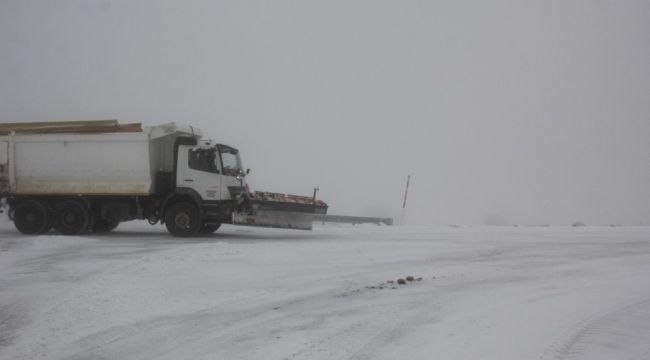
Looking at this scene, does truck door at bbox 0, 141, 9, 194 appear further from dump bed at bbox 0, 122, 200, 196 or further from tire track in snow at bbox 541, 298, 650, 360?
tire track in snow at bbox 541, 298, 650, 360

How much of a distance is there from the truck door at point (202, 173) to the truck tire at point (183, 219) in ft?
1.79

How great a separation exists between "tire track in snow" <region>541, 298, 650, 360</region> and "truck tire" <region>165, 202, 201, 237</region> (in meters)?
10.8

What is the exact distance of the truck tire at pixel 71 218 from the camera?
14852 millimetres

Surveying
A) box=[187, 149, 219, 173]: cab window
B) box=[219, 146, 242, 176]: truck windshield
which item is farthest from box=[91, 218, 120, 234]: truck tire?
box=[219, 146, 242, 176]: truck windshield

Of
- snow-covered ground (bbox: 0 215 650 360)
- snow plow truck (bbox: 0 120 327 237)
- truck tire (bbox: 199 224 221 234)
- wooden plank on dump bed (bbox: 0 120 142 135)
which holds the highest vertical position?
wooden plank on dump bed (bbox: 0 120 142 135)

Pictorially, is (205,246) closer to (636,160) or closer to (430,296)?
(430,296)

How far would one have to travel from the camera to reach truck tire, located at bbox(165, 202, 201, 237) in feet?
47.9

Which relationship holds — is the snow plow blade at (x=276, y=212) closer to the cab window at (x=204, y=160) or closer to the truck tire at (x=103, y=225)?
the cab window at (x=204, y=160)

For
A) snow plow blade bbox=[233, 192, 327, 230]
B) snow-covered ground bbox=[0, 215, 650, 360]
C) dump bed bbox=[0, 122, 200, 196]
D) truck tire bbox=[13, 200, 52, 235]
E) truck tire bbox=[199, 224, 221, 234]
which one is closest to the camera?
snow-covered ground bbox=[0, 215, 650, 360]

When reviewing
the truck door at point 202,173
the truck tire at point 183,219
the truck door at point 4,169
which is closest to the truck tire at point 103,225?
the truck tire at point 183,219

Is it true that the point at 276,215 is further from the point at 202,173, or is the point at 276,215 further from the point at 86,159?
the point at 86,159

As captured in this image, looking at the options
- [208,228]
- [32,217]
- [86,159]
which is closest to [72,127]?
[86,159]

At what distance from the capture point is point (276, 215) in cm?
1461

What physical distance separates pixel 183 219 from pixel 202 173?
137cm
